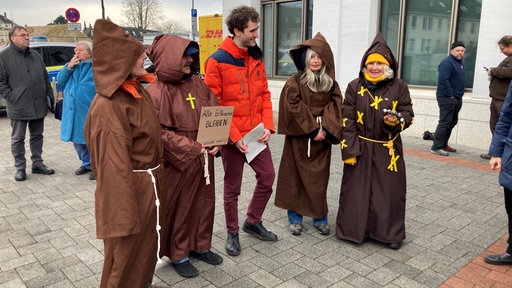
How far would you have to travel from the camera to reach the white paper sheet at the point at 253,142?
383 cm

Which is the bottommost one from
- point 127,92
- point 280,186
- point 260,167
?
point 280,186

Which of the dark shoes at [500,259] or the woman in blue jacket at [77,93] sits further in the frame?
the woman in blue jacket at [77,93]

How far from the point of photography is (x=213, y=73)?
3.69 meters

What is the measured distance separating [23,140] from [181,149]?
421 centimetres

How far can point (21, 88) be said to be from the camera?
20.0 feet

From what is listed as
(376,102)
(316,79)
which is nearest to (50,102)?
(316,79)

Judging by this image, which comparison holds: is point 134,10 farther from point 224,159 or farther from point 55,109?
point 224,159

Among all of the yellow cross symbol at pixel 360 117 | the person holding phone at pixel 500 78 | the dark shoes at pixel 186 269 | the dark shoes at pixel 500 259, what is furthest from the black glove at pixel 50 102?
the person holding phone at pixel 500 78

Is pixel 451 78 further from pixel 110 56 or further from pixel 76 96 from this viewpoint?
pixel 110 56

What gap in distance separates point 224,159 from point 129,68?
4.97ft

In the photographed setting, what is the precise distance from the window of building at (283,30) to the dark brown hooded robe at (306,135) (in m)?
7.44

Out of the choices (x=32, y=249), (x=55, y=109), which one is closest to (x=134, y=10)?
(x=55, y=109)

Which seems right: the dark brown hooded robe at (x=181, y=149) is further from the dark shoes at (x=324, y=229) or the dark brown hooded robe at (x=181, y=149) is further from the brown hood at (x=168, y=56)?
the dark shoes at (x=324, y=229)

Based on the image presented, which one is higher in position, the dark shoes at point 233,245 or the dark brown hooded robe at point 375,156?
the dark brown hooded robe at point 375,156
